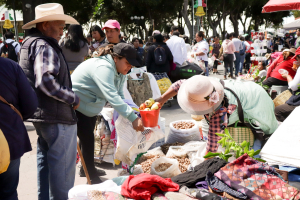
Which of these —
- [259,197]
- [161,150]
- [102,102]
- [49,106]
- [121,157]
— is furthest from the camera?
[161,150]

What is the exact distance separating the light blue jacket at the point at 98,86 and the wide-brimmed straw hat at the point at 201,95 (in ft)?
1.94

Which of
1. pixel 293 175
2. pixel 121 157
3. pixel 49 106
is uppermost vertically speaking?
pixel 49 106

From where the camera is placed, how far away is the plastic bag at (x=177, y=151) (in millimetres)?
3721

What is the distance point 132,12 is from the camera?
33562mm

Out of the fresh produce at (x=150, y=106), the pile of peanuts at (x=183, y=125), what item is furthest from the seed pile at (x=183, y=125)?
the fresh produce at (x=150, y=106)

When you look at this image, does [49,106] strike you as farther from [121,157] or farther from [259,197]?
[259,197]

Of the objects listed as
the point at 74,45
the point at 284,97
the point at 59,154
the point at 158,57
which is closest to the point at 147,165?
the point at 59,154

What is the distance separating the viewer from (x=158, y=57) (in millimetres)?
7090

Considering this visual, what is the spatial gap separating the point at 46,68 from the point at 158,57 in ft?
16.2

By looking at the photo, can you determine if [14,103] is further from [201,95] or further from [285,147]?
[285,147]

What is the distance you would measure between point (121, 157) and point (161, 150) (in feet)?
2.73

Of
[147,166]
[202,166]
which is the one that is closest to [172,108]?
[147,166]

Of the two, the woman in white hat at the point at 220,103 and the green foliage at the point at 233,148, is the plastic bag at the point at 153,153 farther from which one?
the green foliage at the point at 233,148

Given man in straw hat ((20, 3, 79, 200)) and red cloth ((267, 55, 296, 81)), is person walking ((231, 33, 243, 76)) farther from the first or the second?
man in straw hat ((20, 3, 79, 200))
